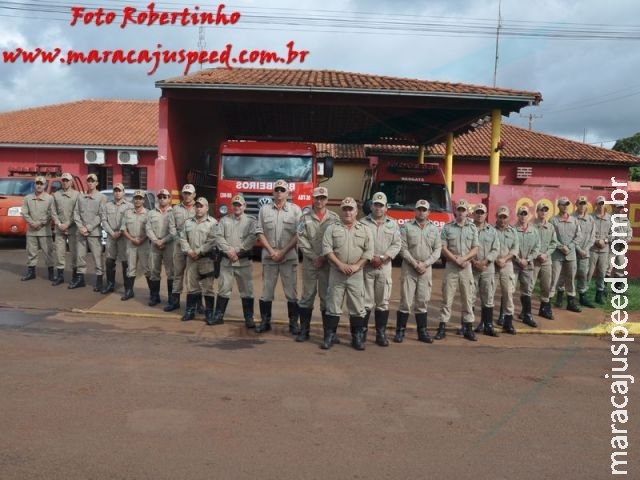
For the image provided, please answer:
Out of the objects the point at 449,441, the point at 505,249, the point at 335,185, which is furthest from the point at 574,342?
the point at 335,185

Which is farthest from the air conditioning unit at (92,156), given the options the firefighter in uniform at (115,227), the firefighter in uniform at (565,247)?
the firefighter in uniform at (565,247)

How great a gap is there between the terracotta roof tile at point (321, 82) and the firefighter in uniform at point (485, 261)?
6.67m

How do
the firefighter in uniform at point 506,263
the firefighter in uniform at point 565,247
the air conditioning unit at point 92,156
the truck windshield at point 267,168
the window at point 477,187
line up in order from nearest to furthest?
the firefighter in uniform at point 506,263
the firefighter in uniform at point 565,247
the truck windshield at point 267,168
the air conditioning unit at point 92,156
the window at point 477,187

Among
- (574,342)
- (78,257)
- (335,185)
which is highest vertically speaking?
(335,185)

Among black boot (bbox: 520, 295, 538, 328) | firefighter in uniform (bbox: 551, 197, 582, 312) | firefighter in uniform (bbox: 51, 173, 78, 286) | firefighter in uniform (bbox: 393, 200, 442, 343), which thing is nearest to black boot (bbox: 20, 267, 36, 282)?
firefighter in uniform (bbox: 51, 173, 78, 286)

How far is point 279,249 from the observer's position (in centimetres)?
744

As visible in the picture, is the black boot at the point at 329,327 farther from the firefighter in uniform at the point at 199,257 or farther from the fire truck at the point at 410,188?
the fire truck at the point at 410,188

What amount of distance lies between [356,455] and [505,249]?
4769 mm

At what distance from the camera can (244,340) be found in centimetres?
701

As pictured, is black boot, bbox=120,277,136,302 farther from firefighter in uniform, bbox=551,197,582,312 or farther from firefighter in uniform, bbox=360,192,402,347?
firefighter in uniform, bbox=551,197,582,312

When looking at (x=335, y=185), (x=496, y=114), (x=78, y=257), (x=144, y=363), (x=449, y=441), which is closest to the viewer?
(x=449, y=441)

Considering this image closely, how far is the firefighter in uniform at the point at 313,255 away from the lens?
707cm

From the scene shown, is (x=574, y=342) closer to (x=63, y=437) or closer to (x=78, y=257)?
(x=63, y=437)

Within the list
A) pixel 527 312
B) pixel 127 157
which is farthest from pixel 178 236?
pixel 127 157
